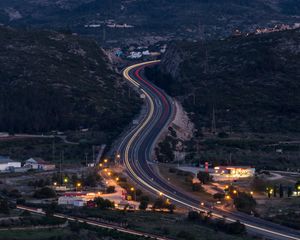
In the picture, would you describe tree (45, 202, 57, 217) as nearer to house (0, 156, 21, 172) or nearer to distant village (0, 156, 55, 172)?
distant village (0, 156, 55, 172)

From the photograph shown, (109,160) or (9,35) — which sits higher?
(9,35)

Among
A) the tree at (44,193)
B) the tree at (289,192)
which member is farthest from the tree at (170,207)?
the tree at (289,192)

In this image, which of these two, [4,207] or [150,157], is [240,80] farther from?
[4,207]

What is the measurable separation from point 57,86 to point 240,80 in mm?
23790

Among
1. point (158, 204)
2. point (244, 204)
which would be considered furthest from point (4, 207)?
point (244, 204)

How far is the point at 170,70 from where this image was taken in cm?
17325

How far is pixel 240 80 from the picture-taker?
526 feet

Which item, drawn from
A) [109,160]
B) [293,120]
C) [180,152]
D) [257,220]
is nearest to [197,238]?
[257,220]

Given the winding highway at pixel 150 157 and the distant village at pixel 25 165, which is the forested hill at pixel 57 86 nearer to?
the winding highway at pixel 150 157

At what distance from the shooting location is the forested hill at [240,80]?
144 meters

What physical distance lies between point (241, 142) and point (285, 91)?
29.3 metres

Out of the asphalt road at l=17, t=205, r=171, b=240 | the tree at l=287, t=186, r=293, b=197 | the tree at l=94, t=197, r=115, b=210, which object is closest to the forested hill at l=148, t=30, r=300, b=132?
the tree at l=287, t=186, r=293, b=197

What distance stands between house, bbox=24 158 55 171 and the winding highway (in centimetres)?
632

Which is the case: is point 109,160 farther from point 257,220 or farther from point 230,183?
point 257,220
